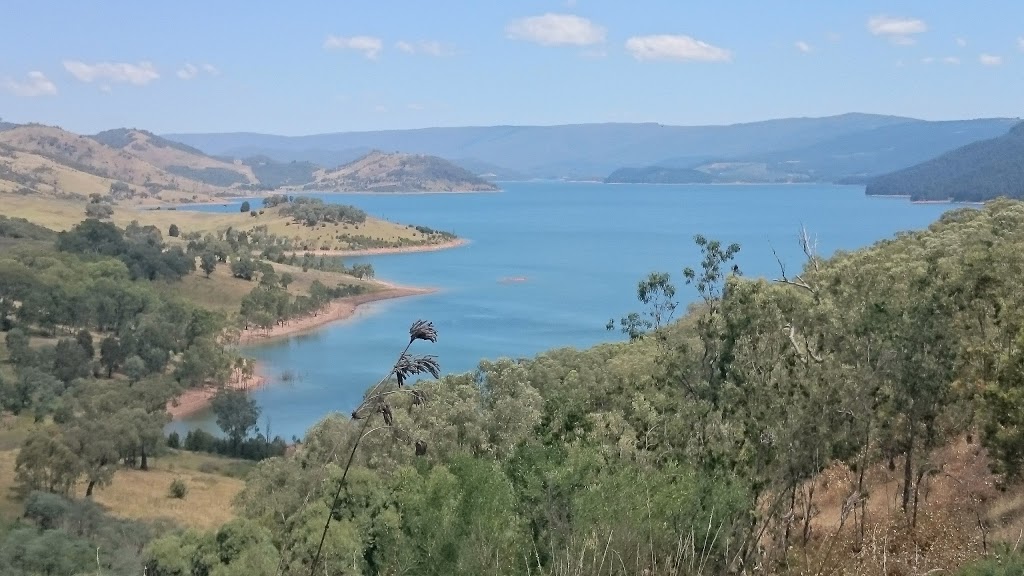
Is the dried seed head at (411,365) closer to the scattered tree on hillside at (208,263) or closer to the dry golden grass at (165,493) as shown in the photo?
the dry golden grass at (165,493)

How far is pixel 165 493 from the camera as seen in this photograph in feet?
95.8

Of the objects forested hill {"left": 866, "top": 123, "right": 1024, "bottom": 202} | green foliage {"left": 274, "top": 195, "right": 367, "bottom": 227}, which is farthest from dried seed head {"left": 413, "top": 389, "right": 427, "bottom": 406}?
forested hill {"left": 866, "top": 123, "right": 1024, "bottom": 202}

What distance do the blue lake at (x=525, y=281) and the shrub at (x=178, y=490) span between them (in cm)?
913

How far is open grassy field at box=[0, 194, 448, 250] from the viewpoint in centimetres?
9650

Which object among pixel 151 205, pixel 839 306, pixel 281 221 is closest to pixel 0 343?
pixel 839 306

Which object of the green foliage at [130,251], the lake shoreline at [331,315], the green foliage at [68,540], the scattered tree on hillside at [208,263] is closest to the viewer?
the green foliage at [68,540]

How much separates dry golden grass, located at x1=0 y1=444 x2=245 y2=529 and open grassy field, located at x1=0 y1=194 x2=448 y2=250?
66397 millimetres

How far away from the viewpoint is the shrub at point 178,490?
28906mm

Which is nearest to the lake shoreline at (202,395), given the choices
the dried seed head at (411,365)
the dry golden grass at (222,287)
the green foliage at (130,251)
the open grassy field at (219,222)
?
the dry golden grass at (222,287)

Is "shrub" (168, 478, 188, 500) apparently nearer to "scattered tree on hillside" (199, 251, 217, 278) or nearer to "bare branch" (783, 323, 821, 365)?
"bare branch" (783, 323, 821, 365)

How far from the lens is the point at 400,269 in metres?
92.5

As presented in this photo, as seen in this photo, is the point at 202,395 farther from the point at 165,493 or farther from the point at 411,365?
the point at 411,365

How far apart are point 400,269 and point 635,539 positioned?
86.8m

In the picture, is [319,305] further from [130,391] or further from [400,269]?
[130,391]
